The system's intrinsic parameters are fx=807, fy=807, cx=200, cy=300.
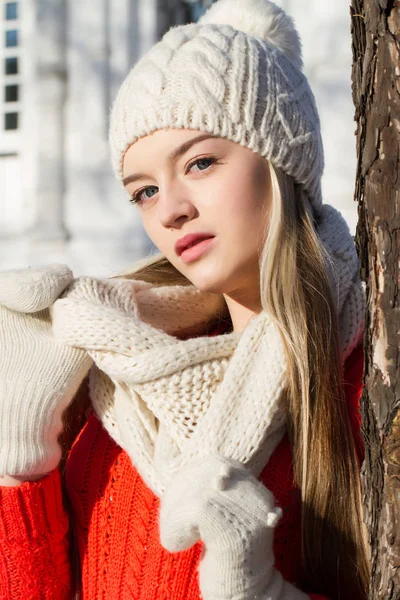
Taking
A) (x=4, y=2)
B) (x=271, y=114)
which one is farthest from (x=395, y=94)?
(x=4, y=2)

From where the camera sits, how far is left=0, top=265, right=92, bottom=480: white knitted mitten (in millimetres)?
1488

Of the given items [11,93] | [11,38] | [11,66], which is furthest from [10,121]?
[11,38]

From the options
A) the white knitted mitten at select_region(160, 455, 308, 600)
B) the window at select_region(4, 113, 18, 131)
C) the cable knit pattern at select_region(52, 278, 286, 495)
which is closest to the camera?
the white knitted mitten at select_region(160, 455, 308, 600)

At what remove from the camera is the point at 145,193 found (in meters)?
1.62

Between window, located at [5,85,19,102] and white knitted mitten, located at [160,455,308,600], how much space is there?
4428 mm

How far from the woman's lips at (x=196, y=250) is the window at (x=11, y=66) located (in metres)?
4.16

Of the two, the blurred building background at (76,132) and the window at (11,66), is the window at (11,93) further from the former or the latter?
the blurred building background at (76,132)

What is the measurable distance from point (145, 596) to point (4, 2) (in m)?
4.67

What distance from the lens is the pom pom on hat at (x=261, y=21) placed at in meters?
1.69

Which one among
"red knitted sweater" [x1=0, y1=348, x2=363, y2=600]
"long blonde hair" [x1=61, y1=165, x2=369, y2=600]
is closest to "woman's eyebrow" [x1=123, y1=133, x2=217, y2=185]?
"long blonde hair" [x1=61, y1=165, x2=369, y2=600]

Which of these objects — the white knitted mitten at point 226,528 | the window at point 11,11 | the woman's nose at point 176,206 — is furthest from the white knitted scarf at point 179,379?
the window at point 11,11

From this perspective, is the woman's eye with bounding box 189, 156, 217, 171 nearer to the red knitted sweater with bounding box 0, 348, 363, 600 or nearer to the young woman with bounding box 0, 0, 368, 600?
the young woman with bounding box 0, 0, 368, 600

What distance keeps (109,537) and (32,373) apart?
36 centimetres

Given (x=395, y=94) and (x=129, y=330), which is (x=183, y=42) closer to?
(x=129, y=330)
